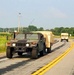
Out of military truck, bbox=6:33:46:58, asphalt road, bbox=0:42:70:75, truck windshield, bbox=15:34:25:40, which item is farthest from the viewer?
truck windshield, bbox=15:34:25:40

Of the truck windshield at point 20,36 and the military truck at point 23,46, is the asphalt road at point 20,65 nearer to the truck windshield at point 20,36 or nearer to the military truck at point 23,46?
the military truck at point 23,46

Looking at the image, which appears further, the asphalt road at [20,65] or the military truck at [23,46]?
the military truck at [23,46]

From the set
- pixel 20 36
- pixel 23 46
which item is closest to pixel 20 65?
pixel 23 46

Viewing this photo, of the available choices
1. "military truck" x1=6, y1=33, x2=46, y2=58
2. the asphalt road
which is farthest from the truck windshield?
the asphalt road

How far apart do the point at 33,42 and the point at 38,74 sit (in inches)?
427

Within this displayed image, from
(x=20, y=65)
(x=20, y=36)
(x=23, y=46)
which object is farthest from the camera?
(x=20, y=36)

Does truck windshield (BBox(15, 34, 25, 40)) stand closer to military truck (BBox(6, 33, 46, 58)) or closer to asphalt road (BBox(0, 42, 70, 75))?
military truck (BBox(6, 33, 46, 58))

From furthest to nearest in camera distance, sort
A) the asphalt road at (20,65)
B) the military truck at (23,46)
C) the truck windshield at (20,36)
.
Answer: the truck windshield at (20,36), the military truck at (23,46), the asphalt road at (20,65)

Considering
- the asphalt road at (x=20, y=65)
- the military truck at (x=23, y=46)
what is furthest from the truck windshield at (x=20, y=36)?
the asphalt road at (x=20, y=65)

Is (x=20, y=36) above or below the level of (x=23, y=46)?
above

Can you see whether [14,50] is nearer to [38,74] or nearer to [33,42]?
[33,42]

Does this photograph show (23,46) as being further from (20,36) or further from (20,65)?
(20,65)

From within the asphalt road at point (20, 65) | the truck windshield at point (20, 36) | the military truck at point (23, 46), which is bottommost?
the asphalt road at point (20, 65)

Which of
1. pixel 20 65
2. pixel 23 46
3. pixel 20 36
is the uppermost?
pixel 20 36
